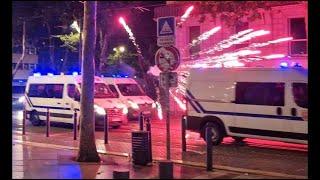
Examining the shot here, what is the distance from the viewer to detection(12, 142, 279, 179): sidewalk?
33.9ft

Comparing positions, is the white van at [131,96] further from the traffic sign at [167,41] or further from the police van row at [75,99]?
the traffic sign at [167,41]

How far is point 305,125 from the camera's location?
44.4ft

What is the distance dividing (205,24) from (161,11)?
10.7 feet

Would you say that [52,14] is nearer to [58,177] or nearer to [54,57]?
[54,57]

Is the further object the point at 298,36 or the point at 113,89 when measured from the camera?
the point at 298,36

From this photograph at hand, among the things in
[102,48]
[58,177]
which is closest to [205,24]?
[102,48]

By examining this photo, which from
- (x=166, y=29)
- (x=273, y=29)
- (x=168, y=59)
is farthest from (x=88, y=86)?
(x=273, y=29)

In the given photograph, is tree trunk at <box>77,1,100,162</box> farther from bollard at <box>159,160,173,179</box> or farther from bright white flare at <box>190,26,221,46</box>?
bright white flare at <box>190,26,221,46</box>

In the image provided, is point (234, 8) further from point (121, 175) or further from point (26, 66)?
point (26, 66)

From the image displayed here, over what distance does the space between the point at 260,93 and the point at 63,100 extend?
9265mm

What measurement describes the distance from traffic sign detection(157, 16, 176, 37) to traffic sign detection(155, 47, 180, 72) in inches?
13.4

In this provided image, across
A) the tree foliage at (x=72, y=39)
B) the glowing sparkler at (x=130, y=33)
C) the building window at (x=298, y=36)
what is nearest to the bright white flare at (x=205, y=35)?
the building window at (x=298, y=36)

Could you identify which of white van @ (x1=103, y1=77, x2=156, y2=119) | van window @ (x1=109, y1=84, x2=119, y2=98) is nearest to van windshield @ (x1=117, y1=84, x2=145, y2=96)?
white van @ (x1=103, y1=77, x2=156, y2=119)

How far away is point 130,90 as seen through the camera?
2345 cm
